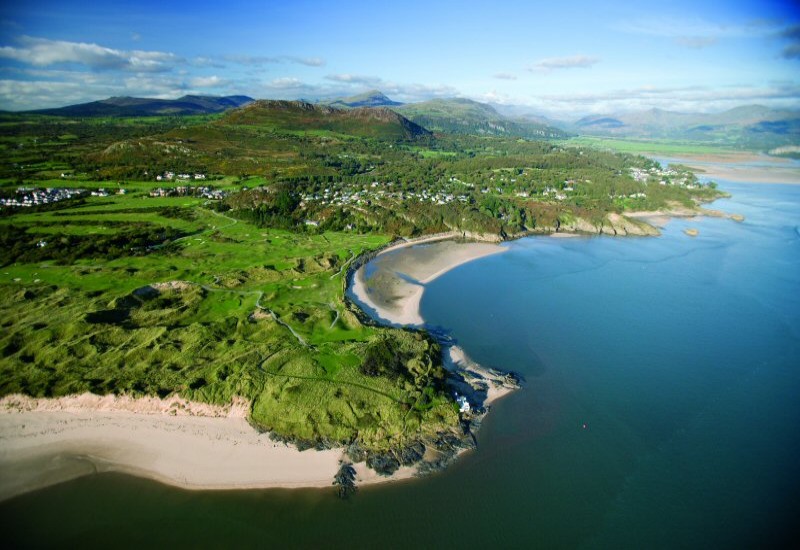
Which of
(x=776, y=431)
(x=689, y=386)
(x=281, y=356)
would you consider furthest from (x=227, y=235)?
(x=776, y=431)

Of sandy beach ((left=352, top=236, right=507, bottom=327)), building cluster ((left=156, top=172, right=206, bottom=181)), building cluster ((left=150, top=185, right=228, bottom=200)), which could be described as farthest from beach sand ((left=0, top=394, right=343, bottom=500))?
building cluster ((left=156, top=172, right=206, bottom=181))

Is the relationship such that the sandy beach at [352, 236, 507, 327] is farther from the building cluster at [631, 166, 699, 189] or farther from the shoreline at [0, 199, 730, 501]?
the building cluster at [631, 166, 699, 189]

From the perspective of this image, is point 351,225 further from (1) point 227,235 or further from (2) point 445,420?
(2) point 445,420

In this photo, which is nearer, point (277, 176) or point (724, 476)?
point (724, 476)

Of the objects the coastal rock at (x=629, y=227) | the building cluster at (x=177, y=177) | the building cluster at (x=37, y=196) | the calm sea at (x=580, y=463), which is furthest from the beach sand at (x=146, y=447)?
the building cluster at (x=177, y=177)

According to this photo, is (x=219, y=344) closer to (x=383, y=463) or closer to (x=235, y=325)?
(x=235, y=325)

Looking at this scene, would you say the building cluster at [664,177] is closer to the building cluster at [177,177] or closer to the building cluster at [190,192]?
the building cluster at [190,192]
